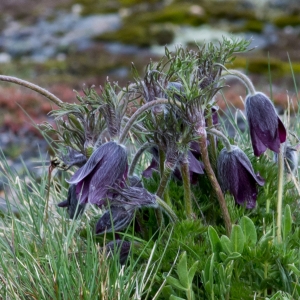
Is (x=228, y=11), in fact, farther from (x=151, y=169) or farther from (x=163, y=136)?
(x=163, y=136)

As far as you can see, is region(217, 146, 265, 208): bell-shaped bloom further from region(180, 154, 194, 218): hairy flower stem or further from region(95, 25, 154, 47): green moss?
region(95, 25, 154, 47): green moss

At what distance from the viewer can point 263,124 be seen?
60.5 inches

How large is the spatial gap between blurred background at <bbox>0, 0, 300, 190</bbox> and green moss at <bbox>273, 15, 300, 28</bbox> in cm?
2

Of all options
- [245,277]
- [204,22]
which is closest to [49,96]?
[245,277]

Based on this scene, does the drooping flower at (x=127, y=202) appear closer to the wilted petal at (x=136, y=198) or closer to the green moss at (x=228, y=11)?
the wilted petal at (x=136, y=198)

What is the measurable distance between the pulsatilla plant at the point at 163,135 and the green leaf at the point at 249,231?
8 centimetres

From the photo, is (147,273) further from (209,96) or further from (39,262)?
(209,96)

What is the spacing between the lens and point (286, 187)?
1735 mm

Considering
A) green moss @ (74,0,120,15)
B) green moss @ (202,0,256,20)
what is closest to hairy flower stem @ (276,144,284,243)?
green moss @ (202,0,256,20)

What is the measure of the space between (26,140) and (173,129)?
15.9ft

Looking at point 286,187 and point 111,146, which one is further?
point 286,187

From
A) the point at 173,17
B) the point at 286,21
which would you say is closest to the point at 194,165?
the point at 286,21

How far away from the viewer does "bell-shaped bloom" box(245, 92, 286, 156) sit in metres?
1.53

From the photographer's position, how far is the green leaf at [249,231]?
1.41m
